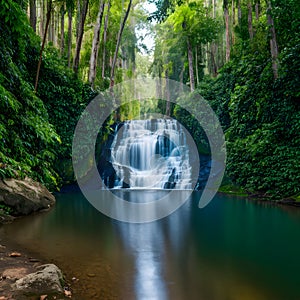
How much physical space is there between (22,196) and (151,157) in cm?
1114

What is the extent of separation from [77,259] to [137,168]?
42.0 ft

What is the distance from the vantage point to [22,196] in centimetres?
635

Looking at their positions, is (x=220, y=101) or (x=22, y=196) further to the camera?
(x=220, y=101)

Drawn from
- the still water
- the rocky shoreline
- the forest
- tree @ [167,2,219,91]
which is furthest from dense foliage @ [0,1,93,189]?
tree @ [167,2,219,91]

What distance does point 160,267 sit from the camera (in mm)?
3719

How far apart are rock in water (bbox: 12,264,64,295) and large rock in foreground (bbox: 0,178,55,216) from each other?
3.70 meters

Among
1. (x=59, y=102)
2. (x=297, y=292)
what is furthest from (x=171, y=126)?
→ (x=297, y=292)

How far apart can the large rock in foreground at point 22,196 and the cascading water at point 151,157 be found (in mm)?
7832

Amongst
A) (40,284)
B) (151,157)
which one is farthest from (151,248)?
(151,157)

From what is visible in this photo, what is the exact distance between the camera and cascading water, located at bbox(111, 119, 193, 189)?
15375 millimetres

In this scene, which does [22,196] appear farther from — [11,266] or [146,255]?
[146,255]

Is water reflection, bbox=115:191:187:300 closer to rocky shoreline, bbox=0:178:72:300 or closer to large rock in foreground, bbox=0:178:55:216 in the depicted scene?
rocky shoreline, bbox=0:178:72:300

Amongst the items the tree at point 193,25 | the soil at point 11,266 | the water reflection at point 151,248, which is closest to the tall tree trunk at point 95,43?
the tree at point 193,25

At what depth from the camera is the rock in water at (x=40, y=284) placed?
2.57 m
